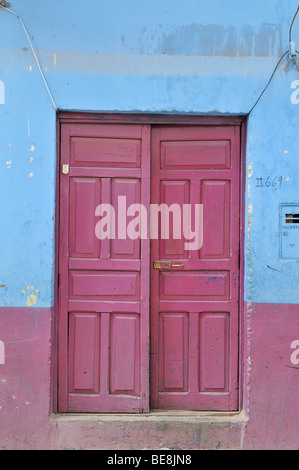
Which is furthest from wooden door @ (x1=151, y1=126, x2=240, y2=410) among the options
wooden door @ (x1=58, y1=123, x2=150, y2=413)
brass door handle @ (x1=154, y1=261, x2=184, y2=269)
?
wooden door @ (x1=58, y1=123, x2=150, y2=413)

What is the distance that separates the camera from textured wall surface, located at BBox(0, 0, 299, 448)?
148 inches

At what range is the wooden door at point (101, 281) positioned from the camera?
385cm

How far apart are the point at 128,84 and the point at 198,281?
165cm

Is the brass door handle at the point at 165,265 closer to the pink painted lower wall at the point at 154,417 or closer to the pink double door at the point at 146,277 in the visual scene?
the pink double door at the point at 146,277

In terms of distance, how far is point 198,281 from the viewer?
154 inches

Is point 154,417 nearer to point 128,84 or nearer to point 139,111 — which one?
point 139,111

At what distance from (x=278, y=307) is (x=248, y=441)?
42.0 inches

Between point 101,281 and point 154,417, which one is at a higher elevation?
point 101,281

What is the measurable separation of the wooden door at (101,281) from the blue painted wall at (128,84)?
0.17 m

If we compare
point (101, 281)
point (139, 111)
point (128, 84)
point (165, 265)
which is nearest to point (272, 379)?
point (165, 265)

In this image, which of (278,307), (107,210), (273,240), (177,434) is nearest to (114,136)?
(107,210)

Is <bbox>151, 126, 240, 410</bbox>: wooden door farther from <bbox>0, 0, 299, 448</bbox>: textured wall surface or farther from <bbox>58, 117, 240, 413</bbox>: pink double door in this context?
<bbox>0, 0, 299, 448</bbox>: textured wall surface

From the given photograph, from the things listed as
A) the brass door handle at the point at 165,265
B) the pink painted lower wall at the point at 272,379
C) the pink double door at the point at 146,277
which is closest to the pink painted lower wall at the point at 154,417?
the pink painted lower wall at the point at 272,379

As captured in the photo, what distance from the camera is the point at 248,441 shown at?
3.77 m
